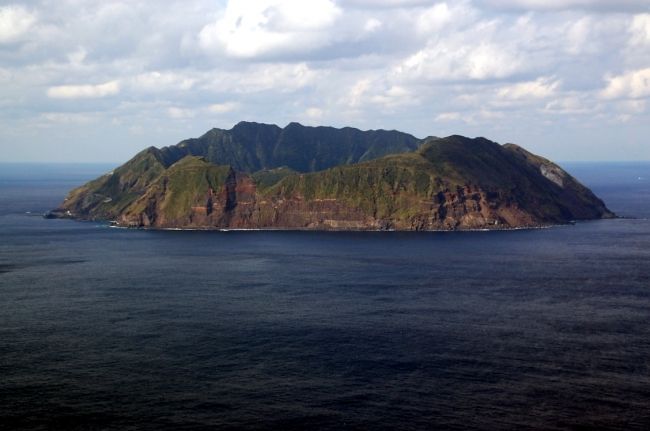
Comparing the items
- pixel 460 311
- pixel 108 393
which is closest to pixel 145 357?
pixel 108 393

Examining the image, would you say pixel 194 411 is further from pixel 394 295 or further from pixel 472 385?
pixel 394 295

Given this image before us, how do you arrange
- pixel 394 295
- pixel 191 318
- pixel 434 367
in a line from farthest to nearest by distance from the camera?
pixel 394 295 → pixel 191 318 → pixel 434 367

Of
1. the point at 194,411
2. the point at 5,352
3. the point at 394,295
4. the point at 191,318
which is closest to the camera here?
the point at 194,411

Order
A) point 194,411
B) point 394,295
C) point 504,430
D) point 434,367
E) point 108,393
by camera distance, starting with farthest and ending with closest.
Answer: point 394,295, point 434,367, point 108,393, point 194,411, point 504,430

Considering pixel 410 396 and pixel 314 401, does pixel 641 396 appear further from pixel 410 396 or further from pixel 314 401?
pixel 314 401

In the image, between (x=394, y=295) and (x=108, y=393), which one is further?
(x=394, y=295)

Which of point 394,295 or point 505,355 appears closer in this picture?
point 505,355

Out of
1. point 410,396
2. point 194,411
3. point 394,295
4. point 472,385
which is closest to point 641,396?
point 472,385

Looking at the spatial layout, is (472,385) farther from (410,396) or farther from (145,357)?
(145,357)

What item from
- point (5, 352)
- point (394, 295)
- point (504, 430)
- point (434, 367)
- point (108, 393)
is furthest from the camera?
point (394, 295)
